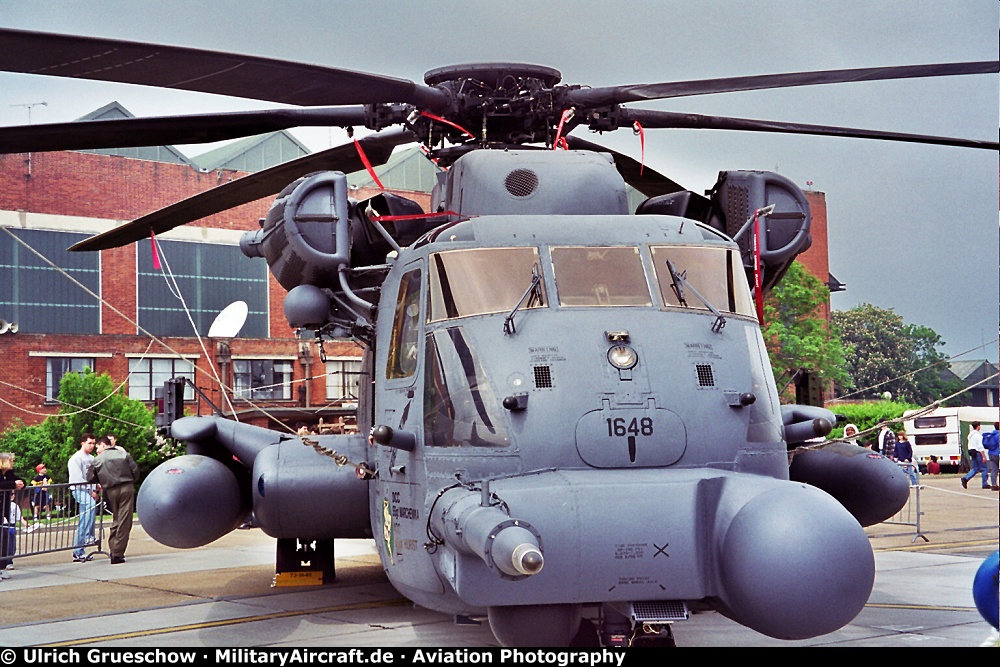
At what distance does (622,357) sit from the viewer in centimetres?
630

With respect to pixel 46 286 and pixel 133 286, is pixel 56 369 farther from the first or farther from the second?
pixel 133 286

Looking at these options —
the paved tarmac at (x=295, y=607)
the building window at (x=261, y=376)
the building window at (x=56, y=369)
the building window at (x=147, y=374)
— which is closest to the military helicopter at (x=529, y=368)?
the paved tarmac at (x=295, y=607)

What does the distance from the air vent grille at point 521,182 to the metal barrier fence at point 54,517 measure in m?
8.92

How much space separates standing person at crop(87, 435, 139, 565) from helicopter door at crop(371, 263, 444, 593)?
7325 millimetres

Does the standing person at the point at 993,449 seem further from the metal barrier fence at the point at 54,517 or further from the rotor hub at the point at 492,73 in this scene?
the rotor hub at the point at 492,73

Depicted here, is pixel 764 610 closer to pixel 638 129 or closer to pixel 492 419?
pixel 492 419

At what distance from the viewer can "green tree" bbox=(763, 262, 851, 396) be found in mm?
52406

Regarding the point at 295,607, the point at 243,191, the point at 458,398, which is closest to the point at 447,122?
the point at 243,191

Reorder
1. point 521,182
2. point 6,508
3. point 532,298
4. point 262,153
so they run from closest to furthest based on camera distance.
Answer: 1. point 532,298
2. point 521,182
3. point 6,508
4. point 262,153

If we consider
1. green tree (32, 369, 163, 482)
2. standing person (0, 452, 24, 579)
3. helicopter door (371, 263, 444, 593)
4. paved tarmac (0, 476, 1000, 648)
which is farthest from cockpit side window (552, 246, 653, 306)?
green tree (32, 369, 163, 482)

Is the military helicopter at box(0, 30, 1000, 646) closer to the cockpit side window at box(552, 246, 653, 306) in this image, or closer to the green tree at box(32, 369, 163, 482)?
the cockpit side window at box(552, 246, 653, 306)

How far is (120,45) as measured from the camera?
19.7 feet

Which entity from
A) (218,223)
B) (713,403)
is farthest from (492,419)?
(218,223)

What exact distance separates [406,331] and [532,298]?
3.27 ft
